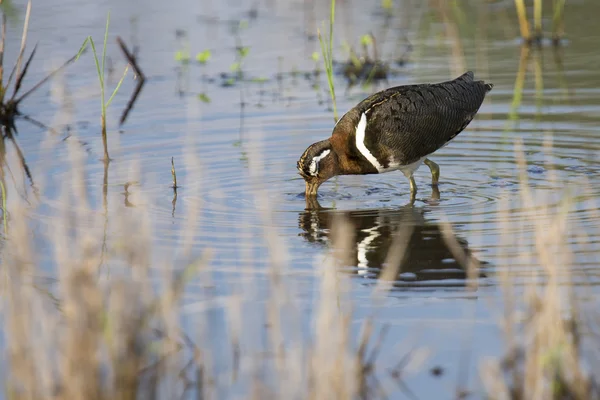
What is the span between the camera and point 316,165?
7.90 m

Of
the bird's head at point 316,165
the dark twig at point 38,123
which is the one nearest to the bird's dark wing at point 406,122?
the bird's head at point 316,165

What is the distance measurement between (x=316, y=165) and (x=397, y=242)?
1545 mm

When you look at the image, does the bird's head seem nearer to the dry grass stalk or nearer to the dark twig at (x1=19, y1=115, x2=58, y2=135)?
the dark twig at (x1=19, y1=115, x2=58, y2=135)

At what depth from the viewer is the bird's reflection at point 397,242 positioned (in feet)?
18.9

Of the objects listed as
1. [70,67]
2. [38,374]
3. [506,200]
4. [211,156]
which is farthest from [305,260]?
[70,67]

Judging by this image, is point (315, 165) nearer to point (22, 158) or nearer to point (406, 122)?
point (406, 122)

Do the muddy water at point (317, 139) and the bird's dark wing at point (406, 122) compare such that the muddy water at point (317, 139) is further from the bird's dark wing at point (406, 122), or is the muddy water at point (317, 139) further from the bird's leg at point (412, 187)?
the bird's dark wing at point (406, 122)

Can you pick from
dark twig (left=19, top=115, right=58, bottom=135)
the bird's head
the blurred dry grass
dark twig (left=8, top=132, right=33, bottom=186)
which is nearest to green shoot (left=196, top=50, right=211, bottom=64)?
dark twig (left=19, top=115, right=58, bottom=135)

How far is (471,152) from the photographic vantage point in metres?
9.09

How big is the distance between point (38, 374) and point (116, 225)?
296 centimetres

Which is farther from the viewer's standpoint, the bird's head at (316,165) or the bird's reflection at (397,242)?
the bird's head at (316,165)

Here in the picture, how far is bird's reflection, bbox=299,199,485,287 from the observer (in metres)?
5.77

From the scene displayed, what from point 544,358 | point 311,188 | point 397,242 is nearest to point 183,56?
point 311,188

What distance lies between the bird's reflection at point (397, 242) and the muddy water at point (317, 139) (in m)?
0.02
